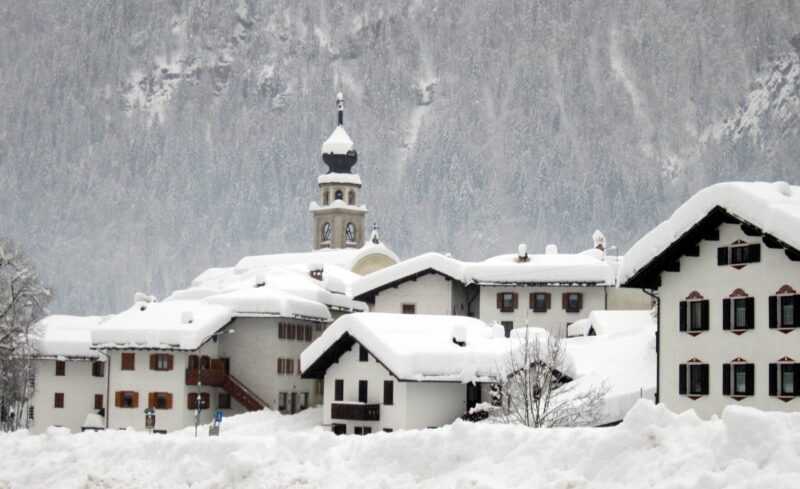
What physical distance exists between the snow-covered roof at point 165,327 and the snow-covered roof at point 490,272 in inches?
408

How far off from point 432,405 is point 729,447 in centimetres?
4991

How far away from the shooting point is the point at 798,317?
53188 millimetres

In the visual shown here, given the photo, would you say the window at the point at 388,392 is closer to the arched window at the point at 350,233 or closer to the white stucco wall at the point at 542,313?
the white stucco wall at the point at 542,313

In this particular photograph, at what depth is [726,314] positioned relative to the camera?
55.9m

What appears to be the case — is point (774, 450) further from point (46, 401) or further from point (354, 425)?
point (46, 401)

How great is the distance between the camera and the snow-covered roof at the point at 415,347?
78438 millimetres

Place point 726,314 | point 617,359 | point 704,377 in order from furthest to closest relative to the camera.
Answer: point 617,359 → point 704,377 → point 726,314

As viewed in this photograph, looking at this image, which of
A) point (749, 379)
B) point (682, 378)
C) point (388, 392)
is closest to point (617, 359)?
point (388, 392)

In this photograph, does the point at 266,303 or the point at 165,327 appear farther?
the point at 266,303

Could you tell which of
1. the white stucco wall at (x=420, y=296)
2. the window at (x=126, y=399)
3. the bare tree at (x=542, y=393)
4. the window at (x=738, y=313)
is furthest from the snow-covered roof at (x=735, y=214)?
the white stucco wall at (x=420, y=296)

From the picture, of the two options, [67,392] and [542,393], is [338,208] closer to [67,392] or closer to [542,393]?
[67,392]

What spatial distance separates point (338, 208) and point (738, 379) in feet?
400

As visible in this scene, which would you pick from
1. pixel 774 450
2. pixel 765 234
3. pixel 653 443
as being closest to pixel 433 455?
pixel 653 443

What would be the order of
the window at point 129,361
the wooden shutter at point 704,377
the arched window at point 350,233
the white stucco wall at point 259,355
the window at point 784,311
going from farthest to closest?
the arched window at point 350,233
the white stucco wall at point 259,355
the window at point 129,361
the wooden shutter at point 704,377
the window at point 784,311
